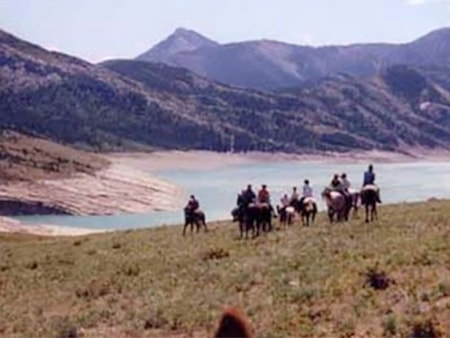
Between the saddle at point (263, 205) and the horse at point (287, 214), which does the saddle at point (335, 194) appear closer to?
the saddle at point (263, 205)

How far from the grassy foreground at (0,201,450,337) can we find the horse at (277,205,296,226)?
8531mm

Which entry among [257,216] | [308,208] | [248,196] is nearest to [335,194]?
[308,208]

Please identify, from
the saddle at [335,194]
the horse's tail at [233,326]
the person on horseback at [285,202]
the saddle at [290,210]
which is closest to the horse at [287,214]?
the saddle at [290,210]

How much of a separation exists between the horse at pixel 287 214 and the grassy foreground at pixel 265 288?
28.0ft

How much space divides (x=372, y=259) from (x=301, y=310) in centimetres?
473

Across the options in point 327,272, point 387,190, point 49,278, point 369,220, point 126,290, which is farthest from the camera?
point 387,190

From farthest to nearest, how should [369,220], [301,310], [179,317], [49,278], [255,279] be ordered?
[369,220] < [49,278] < [255,279] < [179,317] < [301,310]

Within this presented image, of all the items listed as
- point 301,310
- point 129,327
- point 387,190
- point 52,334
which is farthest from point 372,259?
point 387,190

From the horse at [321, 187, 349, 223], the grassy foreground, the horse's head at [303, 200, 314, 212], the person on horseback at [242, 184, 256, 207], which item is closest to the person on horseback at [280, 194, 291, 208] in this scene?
the horse's head at [303, 200, 314, 212]

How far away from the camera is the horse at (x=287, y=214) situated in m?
45.7

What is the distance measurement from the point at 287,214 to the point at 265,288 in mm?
22919

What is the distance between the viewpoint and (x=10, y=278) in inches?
1364

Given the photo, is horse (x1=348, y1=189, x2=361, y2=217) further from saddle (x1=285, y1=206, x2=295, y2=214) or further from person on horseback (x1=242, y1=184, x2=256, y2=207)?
person on horseback (x1=242, y1=184, x2=256, y2=207)

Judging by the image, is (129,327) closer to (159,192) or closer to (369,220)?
(369,220)
